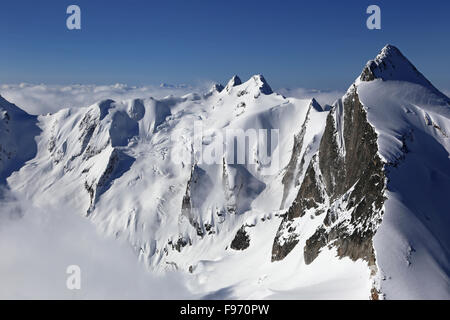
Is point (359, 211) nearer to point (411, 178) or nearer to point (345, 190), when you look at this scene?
point (411, 178)

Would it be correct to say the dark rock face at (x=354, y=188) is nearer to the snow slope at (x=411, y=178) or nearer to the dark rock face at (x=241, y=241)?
the snow slope at (x=411, y=178)

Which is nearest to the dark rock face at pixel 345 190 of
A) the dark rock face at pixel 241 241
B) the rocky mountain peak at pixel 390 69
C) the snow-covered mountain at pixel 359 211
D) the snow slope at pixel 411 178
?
the snow-covered mountain at pixel 359 211

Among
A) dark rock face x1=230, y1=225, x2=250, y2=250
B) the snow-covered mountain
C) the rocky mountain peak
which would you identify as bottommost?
dark rock face x1=230, y1=225, x2=250, y2=250

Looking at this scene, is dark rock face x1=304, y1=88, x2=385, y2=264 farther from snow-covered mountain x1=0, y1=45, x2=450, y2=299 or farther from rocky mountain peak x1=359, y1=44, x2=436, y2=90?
rocky mountain peak x1=359, y1=44, x2=436, y2=90

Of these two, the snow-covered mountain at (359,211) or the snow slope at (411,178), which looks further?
the snow-covered mountain at (359,211)

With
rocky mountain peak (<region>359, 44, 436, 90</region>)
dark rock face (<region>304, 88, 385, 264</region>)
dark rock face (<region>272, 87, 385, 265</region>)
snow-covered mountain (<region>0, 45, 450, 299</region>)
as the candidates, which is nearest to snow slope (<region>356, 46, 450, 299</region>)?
snow-covered mountain (<region>0, 45, 450, 299</region>)
